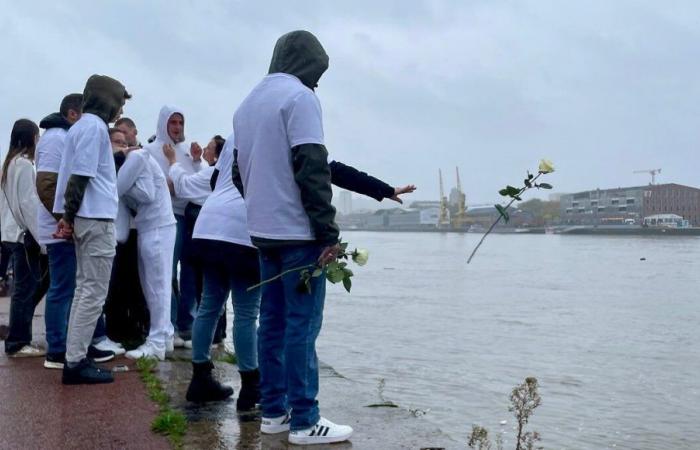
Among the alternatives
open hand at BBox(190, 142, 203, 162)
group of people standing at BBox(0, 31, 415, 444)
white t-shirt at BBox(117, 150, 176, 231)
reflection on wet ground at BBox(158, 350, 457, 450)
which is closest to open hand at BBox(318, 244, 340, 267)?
group of people standing at BBox(0, 31, 415, 444)

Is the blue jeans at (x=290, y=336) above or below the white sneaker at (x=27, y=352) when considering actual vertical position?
above

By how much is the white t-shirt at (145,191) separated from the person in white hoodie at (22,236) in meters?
0.71

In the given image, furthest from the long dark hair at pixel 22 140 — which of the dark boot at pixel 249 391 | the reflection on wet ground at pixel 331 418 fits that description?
the dark boot at pixel 249 391

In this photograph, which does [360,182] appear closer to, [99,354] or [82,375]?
[82,375]

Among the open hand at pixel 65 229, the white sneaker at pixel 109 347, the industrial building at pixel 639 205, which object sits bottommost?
the white sneaker at pixel 109 347

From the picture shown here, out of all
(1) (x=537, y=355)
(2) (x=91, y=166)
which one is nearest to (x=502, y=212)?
(2) (x=91, y=166)

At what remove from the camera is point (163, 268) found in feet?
19.0

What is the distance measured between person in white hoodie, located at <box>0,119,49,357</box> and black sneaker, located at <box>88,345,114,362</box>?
572 mm

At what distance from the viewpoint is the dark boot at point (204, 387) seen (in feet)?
14.4

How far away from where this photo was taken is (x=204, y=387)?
4406 mm

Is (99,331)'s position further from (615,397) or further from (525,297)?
(525,297)

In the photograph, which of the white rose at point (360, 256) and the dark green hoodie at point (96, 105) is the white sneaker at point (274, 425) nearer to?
the white rose at point (360, 256)

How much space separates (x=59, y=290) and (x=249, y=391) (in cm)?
178

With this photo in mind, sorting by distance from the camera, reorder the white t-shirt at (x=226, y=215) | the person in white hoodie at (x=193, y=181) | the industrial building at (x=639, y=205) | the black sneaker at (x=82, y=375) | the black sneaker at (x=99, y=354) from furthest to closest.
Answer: the industrial building at (x=639, y=205) → the person in white hoodie at (x=193, y=181) → the black sneaker at (x=99, y=354) → the black sneaker at (x=82, y=375) → the white t-shirt at (x=226, y=215)
